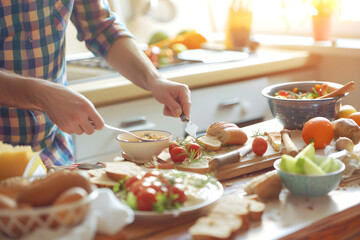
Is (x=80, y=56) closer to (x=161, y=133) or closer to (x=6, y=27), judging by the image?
(x=6, y=27)

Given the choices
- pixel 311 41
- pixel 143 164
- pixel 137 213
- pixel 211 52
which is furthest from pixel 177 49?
pixel 137 213

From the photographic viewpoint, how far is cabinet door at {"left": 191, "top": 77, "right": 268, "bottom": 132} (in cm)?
232

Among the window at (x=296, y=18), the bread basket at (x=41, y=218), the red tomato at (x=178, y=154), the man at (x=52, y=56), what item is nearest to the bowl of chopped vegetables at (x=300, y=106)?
the man at (x=52, y=56)

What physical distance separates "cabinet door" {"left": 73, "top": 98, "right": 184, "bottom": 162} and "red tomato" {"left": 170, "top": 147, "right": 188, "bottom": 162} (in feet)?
2.54

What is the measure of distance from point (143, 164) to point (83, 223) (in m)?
0.58

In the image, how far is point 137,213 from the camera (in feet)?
2.98

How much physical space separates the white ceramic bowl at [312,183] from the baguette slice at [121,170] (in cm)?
33

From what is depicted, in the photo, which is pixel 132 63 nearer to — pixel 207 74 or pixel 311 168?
pixel 207 74

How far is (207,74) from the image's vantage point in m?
2.30

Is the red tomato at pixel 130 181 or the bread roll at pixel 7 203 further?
the red tomato at pixel 130 181

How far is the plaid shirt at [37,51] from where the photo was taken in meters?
1.53

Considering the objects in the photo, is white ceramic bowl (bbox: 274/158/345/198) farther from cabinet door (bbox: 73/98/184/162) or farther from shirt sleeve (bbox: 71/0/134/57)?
cabinet door (bbox: 73/98/184/162)

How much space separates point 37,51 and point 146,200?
2.86 ft

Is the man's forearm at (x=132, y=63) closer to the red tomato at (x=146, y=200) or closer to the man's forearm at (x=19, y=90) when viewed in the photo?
the man's forearm at (x=19, y=90)
